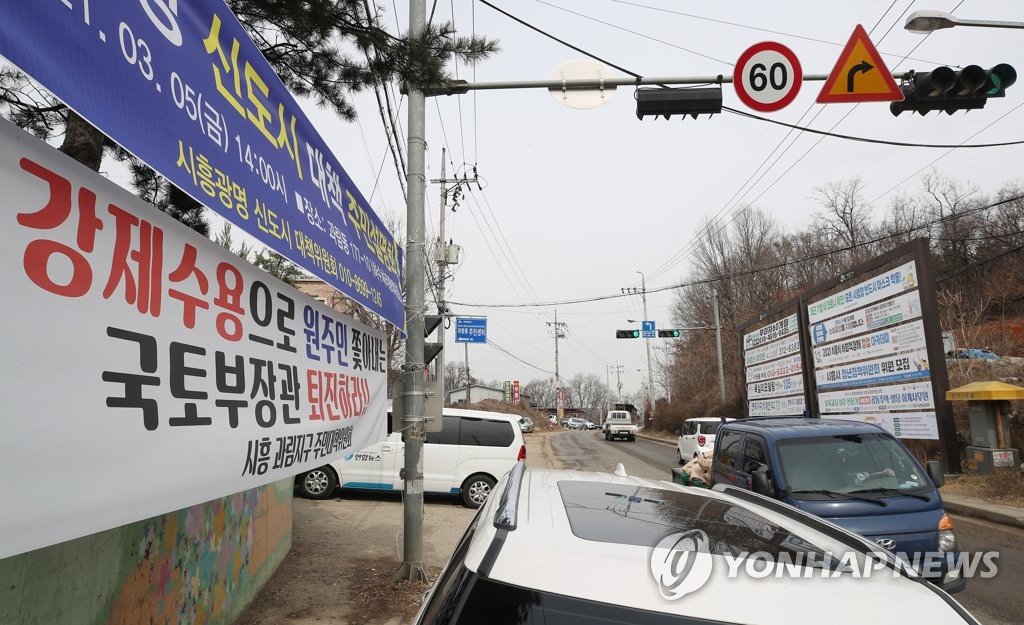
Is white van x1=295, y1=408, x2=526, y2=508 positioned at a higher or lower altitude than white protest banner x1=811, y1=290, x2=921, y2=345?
lower

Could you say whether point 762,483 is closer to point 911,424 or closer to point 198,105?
point 198,105

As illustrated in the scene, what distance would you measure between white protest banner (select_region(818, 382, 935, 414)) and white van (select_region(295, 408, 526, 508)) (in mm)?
8749

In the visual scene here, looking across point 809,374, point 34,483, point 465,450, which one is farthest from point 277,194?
point 809,374

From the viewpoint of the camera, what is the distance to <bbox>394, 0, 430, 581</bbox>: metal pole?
6402mm

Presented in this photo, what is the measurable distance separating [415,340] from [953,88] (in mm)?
6924

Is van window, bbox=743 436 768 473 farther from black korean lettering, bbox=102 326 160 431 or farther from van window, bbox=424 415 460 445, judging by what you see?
van window, bbox=424 415 460 445

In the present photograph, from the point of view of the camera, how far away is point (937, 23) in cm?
699

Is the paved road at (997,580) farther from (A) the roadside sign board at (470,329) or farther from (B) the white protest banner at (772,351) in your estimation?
(A) the roadside sign board at (470,329)

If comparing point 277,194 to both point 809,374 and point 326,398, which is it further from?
point 809,374

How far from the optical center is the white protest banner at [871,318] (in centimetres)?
1254

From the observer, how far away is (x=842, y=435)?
5.91m

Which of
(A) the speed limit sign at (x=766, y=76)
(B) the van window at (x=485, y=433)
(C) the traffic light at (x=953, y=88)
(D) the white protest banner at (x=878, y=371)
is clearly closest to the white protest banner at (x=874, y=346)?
(D) the white protest banner at (x=878, y=371)

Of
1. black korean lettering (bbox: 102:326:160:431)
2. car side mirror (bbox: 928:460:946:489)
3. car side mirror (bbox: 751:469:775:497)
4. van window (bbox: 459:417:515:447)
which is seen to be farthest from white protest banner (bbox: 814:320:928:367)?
black korean lettering (bbox: 102:326:160:431)

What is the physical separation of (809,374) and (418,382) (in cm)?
1435
